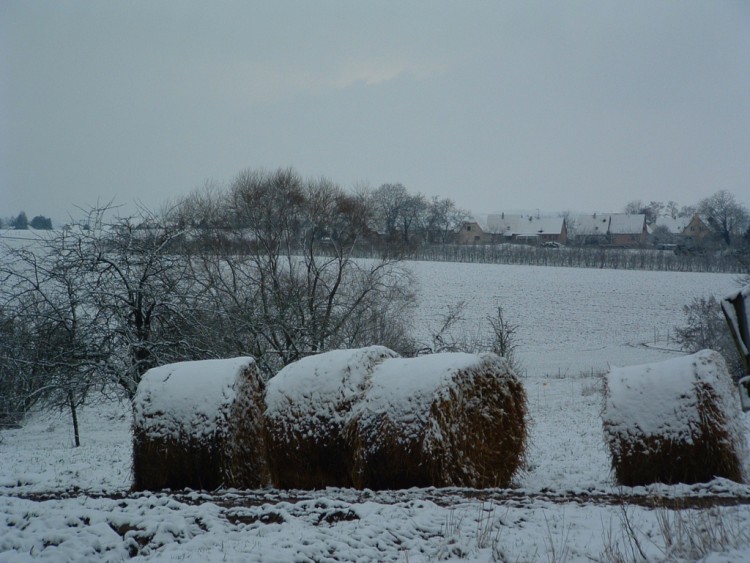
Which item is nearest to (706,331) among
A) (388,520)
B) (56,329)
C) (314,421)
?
(56,329)

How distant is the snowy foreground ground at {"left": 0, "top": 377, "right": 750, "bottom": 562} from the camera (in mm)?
4758

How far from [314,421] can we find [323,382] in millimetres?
465

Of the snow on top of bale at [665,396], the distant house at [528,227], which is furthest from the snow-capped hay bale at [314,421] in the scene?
the distant house at [528,227]

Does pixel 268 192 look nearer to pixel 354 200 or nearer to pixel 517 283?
pixel 354 200

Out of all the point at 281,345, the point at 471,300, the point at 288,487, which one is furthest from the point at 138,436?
the point at 471,300

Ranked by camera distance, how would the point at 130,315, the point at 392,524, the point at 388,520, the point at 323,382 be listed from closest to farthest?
the point at 392,524, the point at 388,520, the point at 323,382, the point at 130,315

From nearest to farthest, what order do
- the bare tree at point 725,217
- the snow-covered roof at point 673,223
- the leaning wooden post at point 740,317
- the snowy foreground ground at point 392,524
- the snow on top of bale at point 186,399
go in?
the leaning wooden post at point 740,317
the snowy foreground ground at point 392,524
the snow on top of bale at point 186,399
the bare tree at point 725,217
the snow-covered roof at point 673,223

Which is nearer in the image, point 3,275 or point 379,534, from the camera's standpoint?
point 379,534

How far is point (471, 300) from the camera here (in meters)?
44.1

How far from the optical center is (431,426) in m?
7.15

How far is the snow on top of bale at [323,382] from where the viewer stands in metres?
7.67

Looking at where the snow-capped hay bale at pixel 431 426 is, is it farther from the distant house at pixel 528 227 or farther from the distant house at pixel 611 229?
the distant house at pixel 528 227

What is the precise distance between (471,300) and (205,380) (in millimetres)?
37148

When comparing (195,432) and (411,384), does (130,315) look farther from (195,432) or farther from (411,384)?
(411,384)
